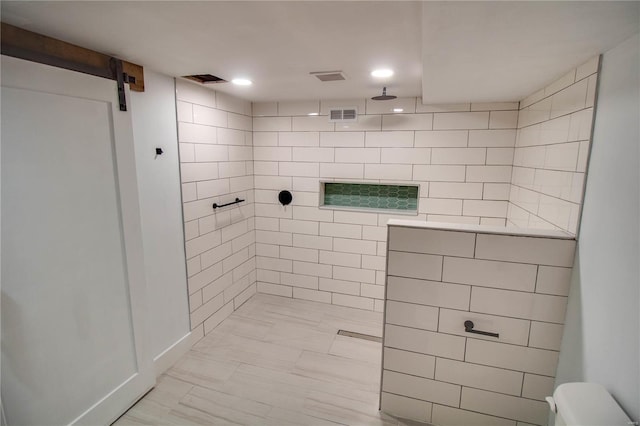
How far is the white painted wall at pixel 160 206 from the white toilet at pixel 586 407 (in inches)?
84.8

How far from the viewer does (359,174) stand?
282cm

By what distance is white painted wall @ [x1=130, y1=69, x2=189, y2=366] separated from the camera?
6.06 ft

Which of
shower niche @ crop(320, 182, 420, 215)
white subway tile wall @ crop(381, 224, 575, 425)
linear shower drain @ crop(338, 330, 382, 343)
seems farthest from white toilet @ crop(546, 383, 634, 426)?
shower niche @ crop(320, 182, 420, 215)

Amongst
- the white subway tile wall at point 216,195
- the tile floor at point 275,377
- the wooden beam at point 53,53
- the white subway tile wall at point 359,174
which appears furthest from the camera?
the white subway tile wall at point 359,174

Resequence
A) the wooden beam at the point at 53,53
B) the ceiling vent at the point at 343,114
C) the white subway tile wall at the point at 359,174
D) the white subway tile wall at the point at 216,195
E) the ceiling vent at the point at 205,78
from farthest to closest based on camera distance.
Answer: the ceiling vent at the point at 343,114, the white subway tile wall at the point at 359,174, the white subway tile wall at the point at 216,195, the ceiling vent at the point at 205,78, the wooden beam at the point at 53,53

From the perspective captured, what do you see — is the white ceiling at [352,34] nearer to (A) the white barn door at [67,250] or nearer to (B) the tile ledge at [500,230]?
(A) the white barn door at [67,250]

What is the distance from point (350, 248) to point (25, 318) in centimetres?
227

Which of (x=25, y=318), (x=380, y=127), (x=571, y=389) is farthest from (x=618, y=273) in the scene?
(x=25, y=318)

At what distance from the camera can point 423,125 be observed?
2.57 meters

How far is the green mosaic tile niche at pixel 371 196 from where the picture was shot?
2781 millimetres

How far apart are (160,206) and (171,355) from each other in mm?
1090

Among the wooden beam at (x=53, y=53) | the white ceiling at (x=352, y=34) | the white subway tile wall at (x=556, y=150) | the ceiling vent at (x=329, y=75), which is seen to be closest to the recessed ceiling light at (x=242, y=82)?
the white ceiling at (x=352, y=34)

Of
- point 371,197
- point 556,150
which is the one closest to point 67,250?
point 371,197

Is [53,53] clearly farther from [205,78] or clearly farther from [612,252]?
[612,252]
